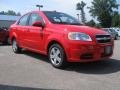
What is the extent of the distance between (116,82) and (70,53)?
1.67 meters

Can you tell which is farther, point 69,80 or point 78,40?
point 78,40

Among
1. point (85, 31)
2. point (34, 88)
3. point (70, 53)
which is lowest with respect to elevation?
point (34, 88)

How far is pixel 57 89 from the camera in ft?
21.1

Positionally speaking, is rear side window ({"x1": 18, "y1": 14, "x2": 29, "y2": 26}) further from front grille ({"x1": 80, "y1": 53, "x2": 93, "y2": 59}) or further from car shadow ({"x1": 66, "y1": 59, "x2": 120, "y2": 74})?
front grille ({"x1": 80, "y1": 53, "x2": 93, "y2": 59})

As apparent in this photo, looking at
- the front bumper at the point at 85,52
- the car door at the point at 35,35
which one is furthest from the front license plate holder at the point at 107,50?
the car door at the point at 35,35

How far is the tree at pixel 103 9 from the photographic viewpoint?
86312 mm

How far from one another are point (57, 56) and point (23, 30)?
8.32 feet

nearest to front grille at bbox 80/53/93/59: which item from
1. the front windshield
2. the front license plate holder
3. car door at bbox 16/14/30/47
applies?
the front license plate holder

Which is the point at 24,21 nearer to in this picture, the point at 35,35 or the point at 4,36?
the point at 35,35

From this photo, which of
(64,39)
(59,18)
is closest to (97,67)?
(64,39)

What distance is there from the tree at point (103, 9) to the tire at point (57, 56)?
253 feet

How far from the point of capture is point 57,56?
28.2 ft

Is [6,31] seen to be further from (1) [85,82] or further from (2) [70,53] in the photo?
(1) [85,82]

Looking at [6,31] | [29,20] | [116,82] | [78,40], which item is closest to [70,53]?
[78,40]
